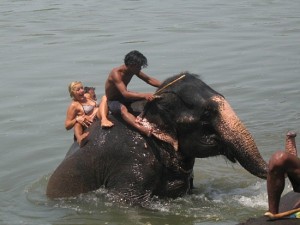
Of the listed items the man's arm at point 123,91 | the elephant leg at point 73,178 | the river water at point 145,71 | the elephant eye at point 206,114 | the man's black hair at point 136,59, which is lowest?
the river water at point 145,71

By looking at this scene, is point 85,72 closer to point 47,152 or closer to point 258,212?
point 47,152

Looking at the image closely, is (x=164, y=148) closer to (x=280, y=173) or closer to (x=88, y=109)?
(x=88, y=109)

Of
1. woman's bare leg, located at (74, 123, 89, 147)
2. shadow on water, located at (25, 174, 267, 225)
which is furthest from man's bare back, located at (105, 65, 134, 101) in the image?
shadow on water, located at (25, 174, 267, 225)

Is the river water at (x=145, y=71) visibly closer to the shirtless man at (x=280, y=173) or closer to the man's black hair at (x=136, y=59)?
the man's black hair at (x=136, y=59)

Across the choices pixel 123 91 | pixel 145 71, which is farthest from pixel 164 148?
pixel 145 71

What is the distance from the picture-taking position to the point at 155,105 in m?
9.23

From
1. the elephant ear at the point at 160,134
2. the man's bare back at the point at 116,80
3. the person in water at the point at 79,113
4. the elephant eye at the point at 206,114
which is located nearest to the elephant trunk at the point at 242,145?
the elephant eye at the point at 206,114

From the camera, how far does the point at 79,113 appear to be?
32.8 ft

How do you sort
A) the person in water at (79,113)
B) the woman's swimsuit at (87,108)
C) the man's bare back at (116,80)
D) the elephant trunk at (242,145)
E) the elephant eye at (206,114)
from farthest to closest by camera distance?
1. the woman's swimsuit at (87,108)
2. the person in water at (79,113)
3. the man's bare back at (116,80)
4. the elephant eye at (206,114)
5. the elephant trunk at (242,145)

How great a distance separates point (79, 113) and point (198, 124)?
5.32ft

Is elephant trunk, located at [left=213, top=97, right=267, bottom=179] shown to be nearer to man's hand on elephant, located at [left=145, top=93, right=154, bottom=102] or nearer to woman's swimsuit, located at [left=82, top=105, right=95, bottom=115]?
man's hand on elephant, located at [left=145, top=93, right=154, bottom=102]

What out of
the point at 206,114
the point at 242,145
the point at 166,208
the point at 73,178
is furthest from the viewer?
A: the point at 73,178

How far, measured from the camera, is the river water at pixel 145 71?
9461mm

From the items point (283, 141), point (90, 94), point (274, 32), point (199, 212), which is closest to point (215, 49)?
point (274, 32)
